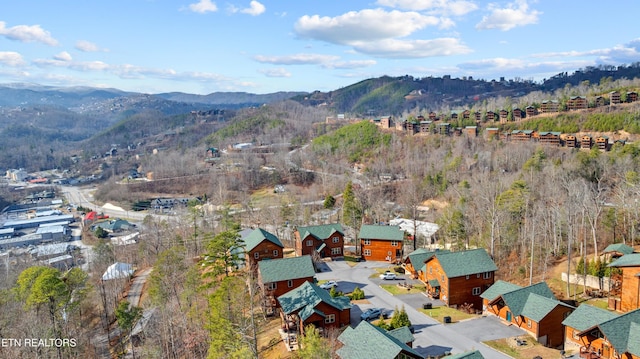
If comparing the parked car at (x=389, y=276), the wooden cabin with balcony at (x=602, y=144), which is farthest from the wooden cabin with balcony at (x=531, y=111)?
the parked car at (x=389, y=276)

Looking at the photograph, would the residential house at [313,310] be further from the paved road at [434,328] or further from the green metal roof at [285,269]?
the green metal roof at [285,269]

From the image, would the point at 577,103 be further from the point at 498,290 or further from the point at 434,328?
the point at 434,328

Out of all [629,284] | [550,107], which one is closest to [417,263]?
[629,284]

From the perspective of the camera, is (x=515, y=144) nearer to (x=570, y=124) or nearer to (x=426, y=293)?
(x=570, y=124)

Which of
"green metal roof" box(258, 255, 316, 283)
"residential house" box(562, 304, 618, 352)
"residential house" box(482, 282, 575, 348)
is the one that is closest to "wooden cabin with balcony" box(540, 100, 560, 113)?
"residential house" box(482, 282, 575, 348)

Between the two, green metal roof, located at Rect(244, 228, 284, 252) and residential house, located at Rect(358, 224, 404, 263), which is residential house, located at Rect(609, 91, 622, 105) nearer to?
residential house, located at Rect(358, 224, 404, 263)

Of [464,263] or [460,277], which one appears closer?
[460,277]

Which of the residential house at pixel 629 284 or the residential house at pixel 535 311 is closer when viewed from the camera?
the residential house at pixel 535 311
